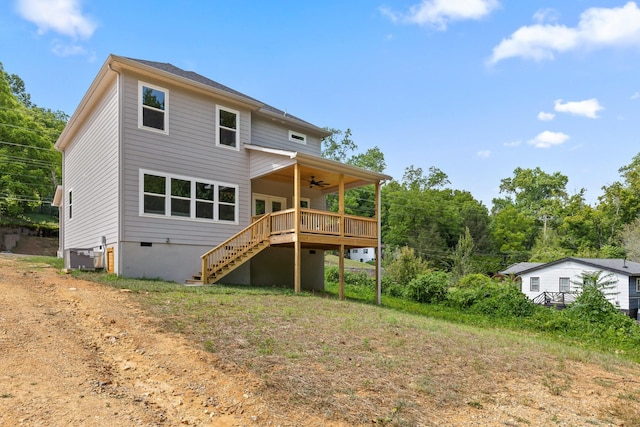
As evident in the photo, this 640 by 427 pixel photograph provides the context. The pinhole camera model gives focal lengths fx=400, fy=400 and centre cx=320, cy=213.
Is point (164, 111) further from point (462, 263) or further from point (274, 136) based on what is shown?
point (462, 263)

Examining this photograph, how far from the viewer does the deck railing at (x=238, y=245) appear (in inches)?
508

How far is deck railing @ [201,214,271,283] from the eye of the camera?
12914 mm

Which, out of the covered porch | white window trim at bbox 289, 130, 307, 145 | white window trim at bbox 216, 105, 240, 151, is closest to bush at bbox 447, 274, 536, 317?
the covered porch

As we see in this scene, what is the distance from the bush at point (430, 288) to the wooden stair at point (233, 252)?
941 centimetres

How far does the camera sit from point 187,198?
13.3 metres

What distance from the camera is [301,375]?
4902 mm

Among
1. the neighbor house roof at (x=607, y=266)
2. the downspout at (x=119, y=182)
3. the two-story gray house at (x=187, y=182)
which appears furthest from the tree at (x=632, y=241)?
the downspout at (x=119, y=182)

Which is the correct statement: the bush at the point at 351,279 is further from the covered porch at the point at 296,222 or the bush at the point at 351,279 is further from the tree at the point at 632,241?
the tree at the point at 632,241

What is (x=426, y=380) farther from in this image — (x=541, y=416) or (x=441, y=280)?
(x=441, y=280)

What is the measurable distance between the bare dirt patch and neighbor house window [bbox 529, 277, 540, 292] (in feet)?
81.4

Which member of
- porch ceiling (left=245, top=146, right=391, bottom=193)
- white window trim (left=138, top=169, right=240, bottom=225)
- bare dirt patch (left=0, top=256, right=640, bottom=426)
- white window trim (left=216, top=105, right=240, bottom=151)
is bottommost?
bare dirt patch (left=0, top=256, right=640, bottom=426)

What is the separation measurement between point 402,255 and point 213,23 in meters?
17.6

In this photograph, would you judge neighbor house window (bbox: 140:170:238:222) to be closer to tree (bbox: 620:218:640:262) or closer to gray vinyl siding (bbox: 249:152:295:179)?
gray vinyl siding (bbox: 249:152:295:179)

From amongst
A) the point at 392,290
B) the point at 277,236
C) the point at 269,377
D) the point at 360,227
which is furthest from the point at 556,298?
the point at 269,377
